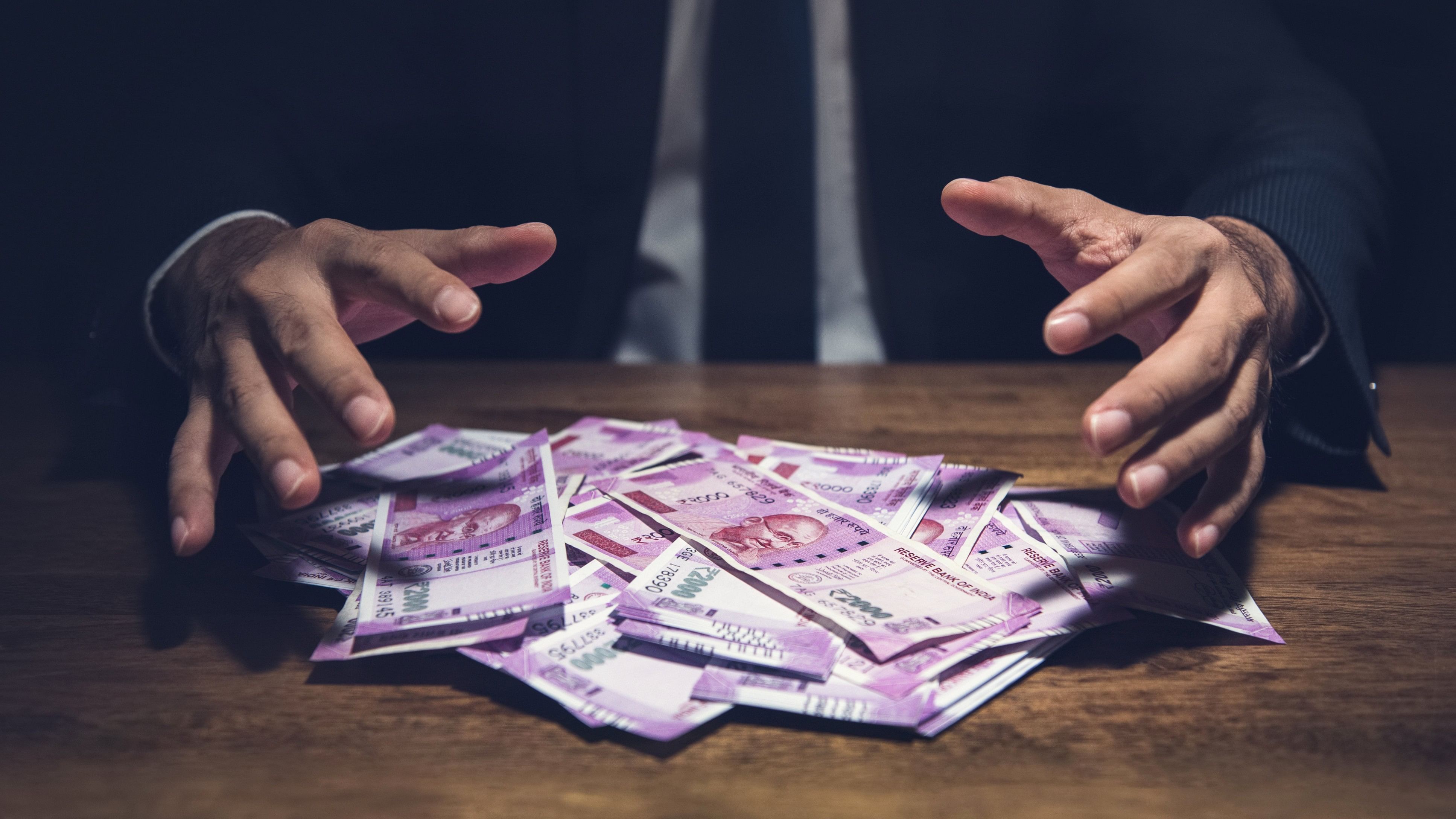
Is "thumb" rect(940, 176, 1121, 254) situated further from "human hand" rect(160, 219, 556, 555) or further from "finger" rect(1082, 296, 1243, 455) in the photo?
"human hand" rect(160, 219, 556, 555)

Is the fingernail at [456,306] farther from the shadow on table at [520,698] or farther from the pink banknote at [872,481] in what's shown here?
the pink banknote at [872,481]

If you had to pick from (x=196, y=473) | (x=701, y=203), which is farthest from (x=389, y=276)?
(x=701, y=203)

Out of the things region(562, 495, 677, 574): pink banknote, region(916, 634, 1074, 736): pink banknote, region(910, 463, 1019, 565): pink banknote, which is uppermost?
region(916, 634, 1074, 736): pink banknote

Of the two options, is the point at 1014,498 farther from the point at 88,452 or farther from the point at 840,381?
the point at 88,452

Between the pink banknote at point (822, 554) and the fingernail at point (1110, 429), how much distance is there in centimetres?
14

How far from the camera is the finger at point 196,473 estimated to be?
2.00ft

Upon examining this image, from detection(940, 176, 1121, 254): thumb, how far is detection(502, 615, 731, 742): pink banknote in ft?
1.37

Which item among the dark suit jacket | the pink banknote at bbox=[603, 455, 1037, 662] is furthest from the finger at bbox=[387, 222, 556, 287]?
the dark suit jacket

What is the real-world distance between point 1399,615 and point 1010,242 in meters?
1.29

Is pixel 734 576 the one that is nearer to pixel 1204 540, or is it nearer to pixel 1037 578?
pixel 1037 578

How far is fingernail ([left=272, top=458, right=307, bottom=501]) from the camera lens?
562 mm

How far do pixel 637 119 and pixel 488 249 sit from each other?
1107mm

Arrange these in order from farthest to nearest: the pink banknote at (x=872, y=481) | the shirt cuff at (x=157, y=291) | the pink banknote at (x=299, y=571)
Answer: the shirt cuff at (x=157, y=291) < the pink banknote at (x=872, y=481) < the pink banknote at (x=299, y=571)

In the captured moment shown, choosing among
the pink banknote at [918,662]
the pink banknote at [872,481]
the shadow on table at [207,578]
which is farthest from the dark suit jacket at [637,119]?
the pink banknote at [918,662]
